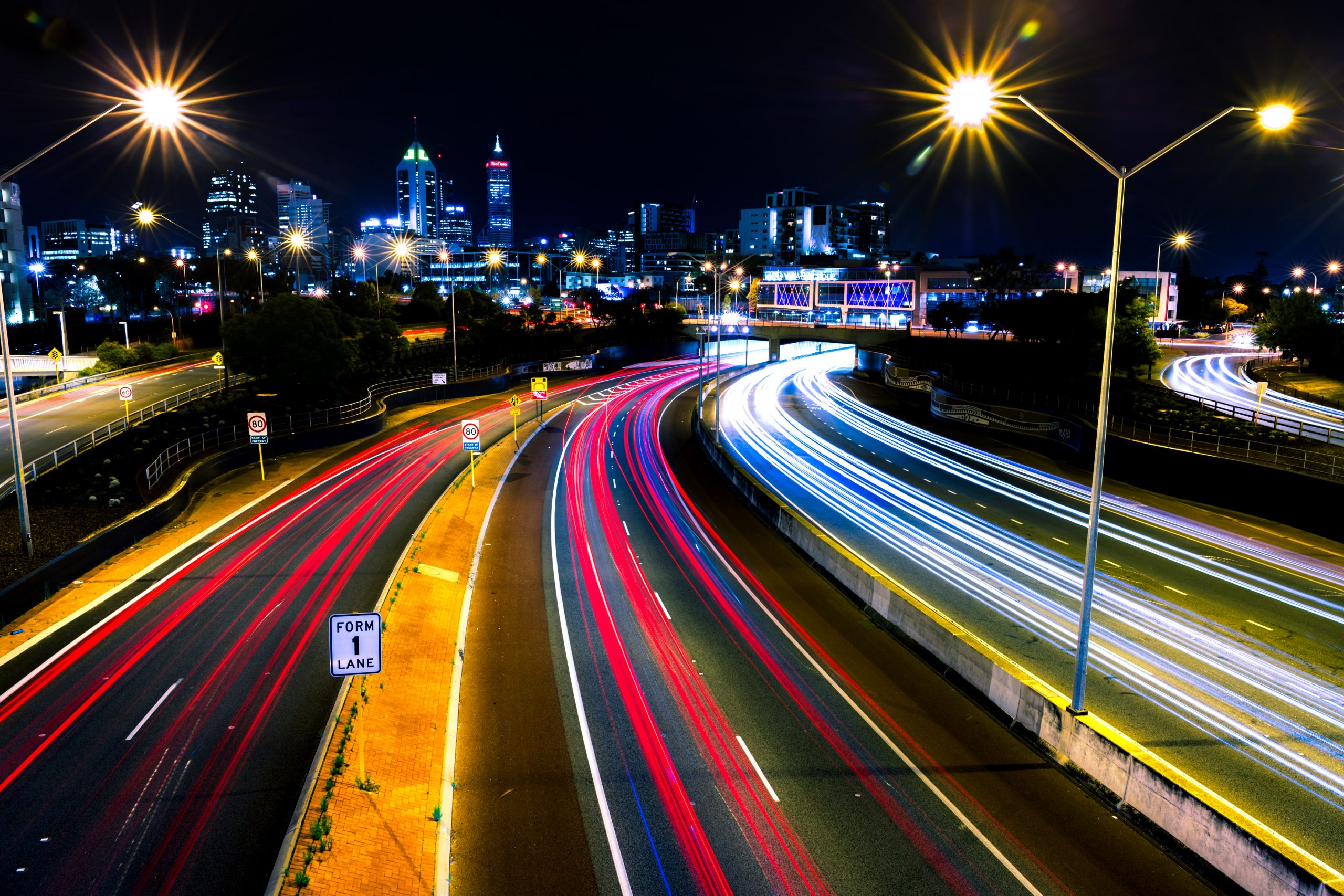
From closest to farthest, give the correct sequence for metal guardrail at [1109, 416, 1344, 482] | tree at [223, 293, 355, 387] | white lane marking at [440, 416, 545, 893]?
white lane marking at [440, 416, 545, 893]
metal guardrail at [1109, 416, 1344, 482]
tree at [223, 293, 355, 387]

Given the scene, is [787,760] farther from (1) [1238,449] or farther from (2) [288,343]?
(2) [288,343]

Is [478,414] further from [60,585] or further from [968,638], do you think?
[968,638]

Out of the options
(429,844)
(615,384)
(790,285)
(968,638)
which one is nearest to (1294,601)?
(968,638)

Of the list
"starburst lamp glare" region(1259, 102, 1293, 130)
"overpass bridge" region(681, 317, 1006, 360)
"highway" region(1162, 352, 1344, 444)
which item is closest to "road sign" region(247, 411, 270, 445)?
"starburst lamp glare" region(1259, 102, 1293, 130)

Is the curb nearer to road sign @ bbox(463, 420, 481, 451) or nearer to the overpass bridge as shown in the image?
road sign @ bbox(463, 420, 481, 451)

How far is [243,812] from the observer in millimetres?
10742

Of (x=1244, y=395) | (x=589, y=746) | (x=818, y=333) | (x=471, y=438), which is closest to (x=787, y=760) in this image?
(x=589, y=746)

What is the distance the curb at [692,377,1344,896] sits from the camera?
9.08 meters

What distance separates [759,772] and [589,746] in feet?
9.53

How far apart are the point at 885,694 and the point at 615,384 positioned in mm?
59227

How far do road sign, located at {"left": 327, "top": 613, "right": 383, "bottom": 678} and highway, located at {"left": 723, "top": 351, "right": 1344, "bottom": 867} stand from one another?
12.6 m

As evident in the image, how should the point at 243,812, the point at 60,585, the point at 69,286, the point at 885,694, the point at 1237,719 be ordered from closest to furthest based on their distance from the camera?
1. the point at 243,812
2. the point at 1237,719
3. the point at 885,694
4. the point at 60,585
5. the point at 69,286

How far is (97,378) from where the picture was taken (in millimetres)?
52906

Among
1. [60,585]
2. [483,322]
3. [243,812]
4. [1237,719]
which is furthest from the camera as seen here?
[483,322]
